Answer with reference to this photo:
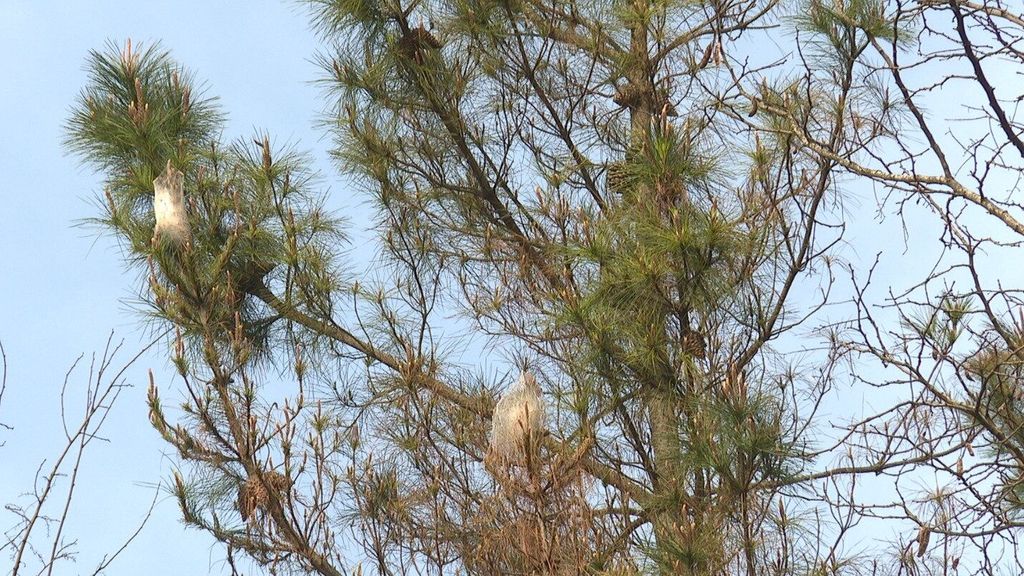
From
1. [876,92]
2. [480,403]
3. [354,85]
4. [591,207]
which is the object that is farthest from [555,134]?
[876,92]

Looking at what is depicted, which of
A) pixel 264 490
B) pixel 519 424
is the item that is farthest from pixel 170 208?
pixel 519 424

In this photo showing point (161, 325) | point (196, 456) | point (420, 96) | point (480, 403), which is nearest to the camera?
point (196, 456)

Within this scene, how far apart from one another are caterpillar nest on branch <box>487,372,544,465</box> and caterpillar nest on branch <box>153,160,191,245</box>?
1314 millimetres

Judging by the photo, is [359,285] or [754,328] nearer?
[754,328]

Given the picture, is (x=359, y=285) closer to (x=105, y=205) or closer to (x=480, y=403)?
(x=480, y=403)

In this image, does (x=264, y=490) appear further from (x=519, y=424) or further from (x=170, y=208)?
(x=170, y=208)

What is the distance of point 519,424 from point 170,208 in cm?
171

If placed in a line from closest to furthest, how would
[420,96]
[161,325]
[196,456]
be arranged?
[196,456], [161,325], [420,96]

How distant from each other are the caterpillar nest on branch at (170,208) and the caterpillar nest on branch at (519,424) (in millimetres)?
1314

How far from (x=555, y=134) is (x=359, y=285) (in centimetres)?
113

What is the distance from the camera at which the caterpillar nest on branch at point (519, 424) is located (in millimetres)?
3625

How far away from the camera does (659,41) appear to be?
5.65m

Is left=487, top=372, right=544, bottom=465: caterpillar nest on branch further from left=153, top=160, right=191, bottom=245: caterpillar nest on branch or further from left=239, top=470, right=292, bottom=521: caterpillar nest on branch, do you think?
left=153, top=160, right=191, bottom=245: caterpillar nest on branch

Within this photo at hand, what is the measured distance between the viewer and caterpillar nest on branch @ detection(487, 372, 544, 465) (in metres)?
3.62
